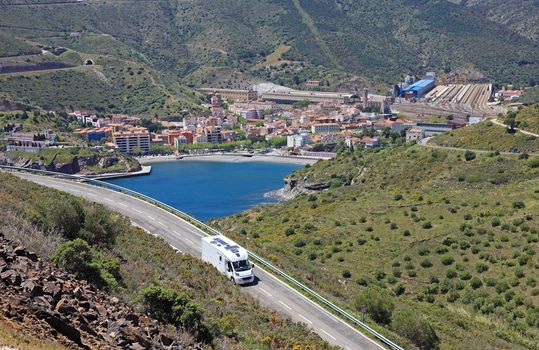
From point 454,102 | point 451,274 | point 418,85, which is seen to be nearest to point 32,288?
point 451,274

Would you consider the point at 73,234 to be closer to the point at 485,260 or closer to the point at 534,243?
the point at 485,260

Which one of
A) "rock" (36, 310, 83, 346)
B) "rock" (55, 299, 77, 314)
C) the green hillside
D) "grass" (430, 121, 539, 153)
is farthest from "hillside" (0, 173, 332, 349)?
the green hillside

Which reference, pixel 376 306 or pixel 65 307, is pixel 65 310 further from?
pixel 376 306

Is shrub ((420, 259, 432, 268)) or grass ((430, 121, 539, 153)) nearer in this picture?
shrub ((420, 259, 432, 268))

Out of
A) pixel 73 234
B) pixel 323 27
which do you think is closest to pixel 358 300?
pixel 73 234

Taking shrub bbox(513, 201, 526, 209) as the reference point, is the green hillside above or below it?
above

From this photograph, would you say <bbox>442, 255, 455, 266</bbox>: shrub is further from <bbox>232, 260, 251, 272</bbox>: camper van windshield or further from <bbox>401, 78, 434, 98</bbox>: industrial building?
<bbox>401, 78, 434, 98</bbox>: industrial building
